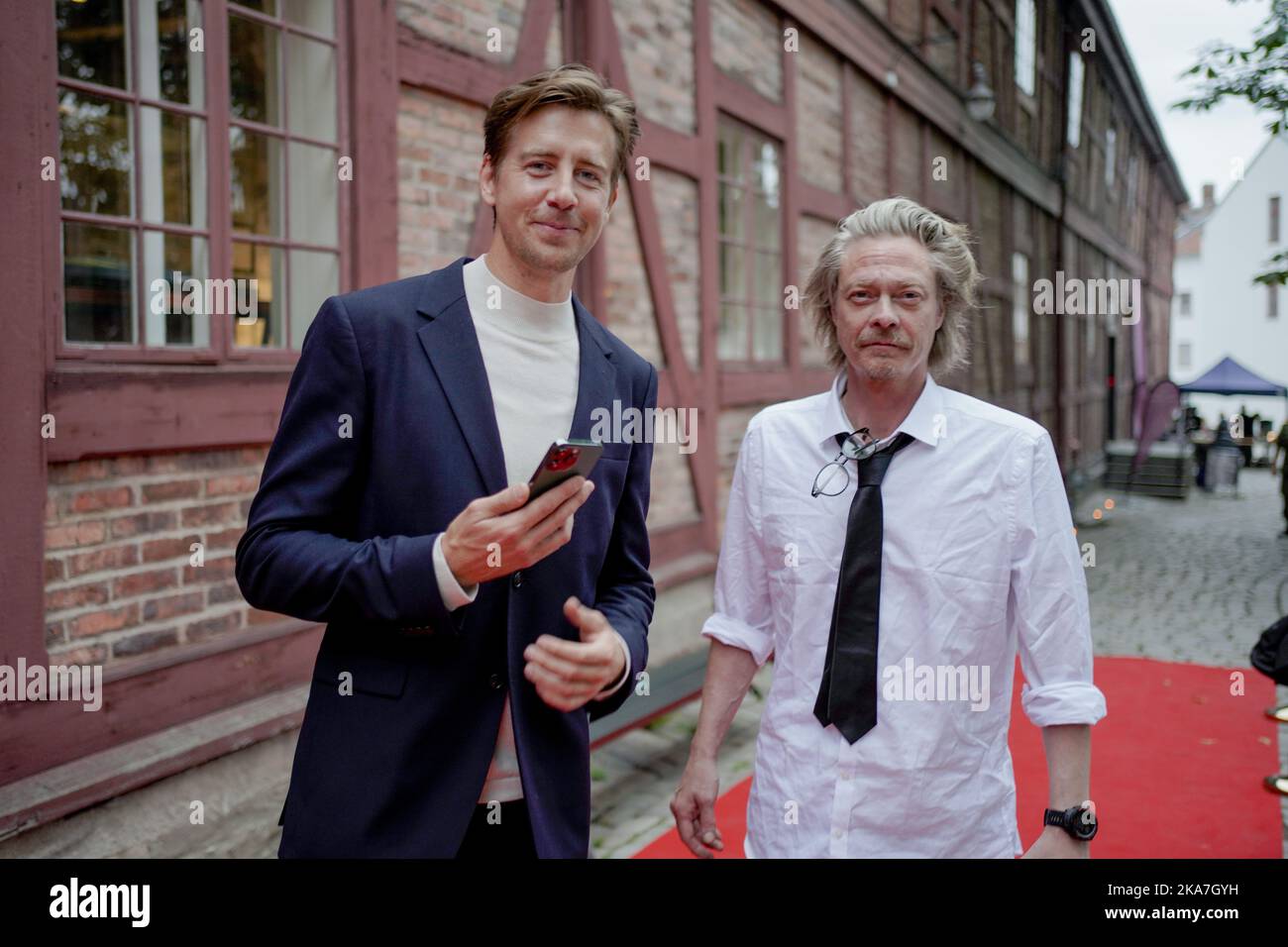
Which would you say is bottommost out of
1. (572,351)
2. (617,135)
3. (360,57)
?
(572,351)

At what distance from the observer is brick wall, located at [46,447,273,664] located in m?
3.33

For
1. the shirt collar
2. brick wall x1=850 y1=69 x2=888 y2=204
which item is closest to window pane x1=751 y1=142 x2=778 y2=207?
brick wall x1=850 y1=69 x2=888 y2=204

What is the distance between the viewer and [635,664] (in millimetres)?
1903

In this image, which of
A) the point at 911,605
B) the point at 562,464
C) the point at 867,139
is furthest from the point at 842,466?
the point at 867,139

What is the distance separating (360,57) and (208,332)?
4.55 feet

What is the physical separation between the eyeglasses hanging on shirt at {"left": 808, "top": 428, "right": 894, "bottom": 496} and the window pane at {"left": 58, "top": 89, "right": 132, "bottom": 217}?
2.69 metres

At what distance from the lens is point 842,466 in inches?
83.0

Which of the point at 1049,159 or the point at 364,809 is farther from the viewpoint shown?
the point at 1049,159

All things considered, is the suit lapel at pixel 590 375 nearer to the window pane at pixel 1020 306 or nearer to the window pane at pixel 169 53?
the window pane at pixel 169 53

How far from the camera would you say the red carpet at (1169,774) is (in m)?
4.21

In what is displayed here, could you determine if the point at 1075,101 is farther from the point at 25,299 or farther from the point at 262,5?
the point at 25,299

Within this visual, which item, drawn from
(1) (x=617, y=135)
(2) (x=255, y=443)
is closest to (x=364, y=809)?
(1) (x=617, y=135)

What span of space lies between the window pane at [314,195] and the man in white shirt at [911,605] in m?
2.87
